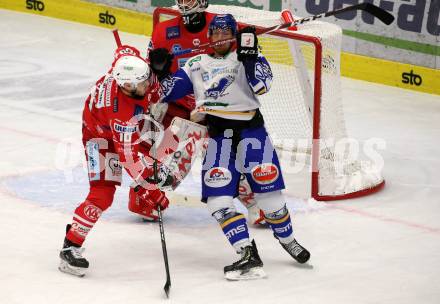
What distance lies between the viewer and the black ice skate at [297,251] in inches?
217

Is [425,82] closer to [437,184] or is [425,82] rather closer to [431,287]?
[437,184]

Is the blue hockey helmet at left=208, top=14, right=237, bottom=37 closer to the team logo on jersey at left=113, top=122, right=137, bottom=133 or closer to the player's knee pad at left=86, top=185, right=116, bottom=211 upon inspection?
the team logo on jersey at left=113, top=122, right=137, bottom=133

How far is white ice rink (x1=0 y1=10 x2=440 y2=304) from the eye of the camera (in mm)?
5184

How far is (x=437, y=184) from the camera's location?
6992 mm

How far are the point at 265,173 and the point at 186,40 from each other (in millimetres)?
1303

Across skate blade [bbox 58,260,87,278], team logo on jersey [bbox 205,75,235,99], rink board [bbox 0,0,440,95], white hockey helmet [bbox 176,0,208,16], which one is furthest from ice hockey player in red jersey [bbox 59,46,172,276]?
rink board [bbox 0,0,440,95]

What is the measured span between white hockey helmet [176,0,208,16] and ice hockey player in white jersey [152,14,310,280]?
2.25ft

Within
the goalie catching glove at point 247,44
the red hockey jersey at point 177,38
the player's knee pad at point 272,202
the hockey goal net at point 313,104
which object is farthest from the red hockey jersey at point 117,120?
the hockey goal net at point 313,104

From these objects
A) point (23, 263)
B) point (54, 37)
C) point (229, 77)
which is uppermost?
point (229, 77)

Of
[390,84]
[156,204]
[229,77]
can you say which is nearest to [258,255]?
[156,204]

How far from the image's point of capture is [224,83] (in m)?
5.52

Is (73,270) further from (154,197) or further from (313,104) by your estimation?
(313,104)

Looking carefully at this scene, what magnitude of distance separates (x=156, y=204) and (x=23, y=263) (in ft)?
2.45

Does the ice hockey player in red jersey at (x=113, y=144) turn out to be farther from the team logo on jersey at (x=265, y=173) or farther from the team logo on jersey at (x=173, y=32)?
the team logo on jersey at (x=173, y=32)
